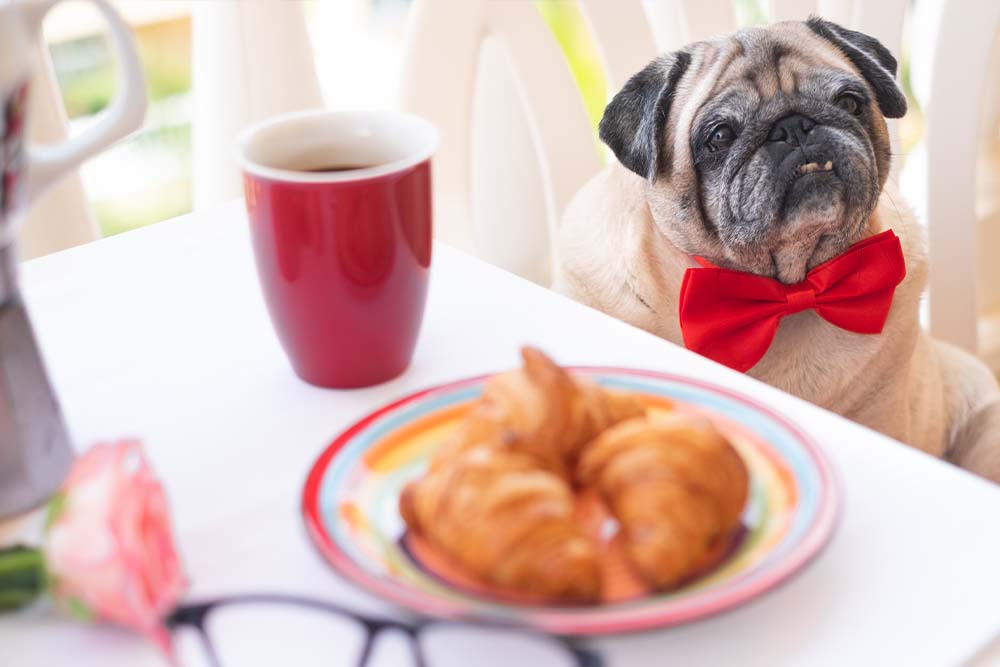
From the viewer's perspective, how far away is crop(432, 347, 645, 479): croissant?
46 centimetres

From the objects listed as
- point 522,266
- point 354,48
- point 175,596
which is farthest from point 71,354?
point 354,48

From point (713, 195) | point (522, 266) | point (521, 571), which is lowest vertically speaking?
point (522, 266)

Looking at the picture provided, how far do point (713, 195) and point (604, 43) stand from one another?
1.20 ft

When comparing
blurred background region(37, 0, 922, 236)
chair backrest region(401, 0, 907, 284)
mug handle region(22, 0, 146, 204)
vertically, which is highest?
mug handle region(22, 0, 146, 204)

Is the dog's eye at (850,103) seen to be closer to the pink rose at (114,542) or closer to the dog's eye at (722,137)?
the dog's eye at (722,137)

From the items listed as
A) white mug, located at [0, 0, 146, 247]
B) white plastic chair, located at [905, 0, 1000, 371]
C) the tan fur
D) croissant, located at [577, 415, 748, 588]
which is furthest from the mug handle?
white plastic chair, located at [905, 0, 1000, 371]

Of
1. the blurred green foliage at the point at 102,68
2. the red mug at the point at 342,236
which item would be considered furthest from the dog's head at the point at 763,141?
the blurred green foliage at the point at 102,68

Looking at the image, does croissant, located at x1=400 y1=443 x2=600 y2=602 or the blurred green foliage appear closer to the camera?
croissant, located at x1=400 y1=443 x2=600 y2=602

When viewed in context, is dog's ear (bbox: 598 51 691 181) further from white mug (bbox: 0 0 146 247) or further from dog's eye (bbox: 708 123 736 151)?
white mug (bbox: 0 0 146 247)

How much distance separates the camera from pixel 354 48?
103 inches

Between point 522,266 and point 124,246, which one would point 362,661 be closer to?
point 124,246

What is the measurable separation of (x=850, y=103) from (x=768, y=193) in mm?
130

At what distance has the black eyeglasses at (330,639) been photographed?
46 centimetres

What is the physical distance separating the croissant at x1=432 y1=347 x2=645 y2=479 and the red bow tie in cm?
47
